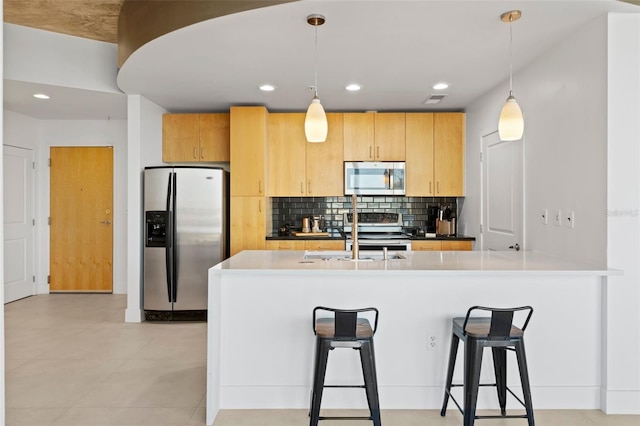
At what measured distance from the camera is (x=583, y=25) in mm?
2861

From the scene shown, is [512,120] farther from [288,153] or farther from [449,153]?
[288,153]

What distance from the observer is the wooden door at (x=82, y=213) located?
611 centimetres

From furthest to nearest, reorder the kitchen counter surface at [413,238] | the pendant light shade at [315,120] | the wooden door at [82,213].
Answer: the wooden door at [82,213] < the kitchen counter surface at [413,238] < the pendant light shade at [315,120]

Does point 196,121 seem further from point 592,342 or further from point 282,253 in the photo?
point 592,342

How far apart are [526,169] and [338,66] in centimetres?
166

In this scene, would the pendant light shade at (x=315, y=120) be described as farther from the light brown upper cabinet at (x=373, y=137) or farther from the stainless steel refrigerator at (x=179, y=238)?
the light brown upper cabinet at (x=373, y=137)

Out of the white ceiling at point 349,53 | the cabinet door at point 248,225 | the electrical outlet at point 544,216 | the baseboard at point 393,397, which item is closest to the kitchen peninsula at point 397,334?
the baseboard at point 393,397

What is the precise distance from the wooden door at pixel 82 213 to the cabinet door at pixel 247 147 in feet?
6.88

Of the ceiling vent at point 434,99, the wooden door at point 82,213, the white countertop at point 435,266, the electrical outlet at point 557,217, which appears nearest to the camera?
the white countertop at point 435,266

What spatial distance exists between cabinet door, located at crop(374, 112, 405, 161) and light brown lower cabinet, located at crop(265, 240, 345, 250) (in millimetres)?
1099

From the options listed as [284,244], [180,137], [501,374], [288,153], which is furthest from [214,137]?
[501,374]

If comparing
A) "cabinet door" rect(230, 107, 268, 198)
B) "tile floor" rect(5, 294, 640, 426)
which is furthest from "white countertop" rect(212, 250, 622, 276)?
Result: "cabinet door" rect(230, 107, 268, 198)
